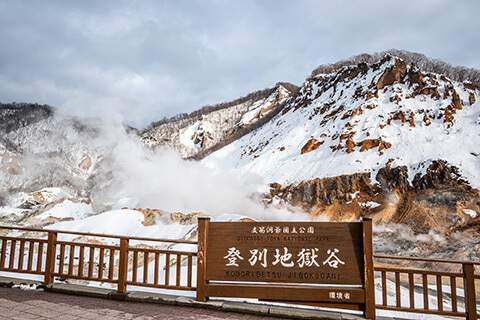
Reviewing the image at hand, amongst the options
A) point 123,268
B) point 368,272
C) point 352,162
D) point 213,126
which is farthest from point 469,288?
point 213,126

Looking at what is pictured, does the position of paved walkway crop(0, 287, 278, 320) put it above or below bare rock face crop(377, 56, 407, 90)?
below

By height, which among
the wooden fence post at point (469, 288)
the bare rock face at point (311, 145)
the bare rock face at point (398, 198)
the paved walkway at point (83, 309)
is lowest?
the paved walkway at point (83, 309)

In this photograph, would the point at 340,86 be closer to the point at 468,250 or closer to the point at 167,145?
the point at 468,250

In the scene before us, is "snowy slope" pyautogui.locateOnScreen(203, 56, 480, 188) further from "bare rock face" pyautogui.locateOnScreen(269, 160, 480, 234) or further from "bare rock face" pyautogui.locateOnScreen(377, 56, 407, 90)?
"bare rock face" pyautogui.locateOnScreen(269, 160, 480, 234)

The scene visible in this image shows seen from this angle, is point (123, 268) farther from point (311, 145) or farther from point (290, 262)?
point (311, 145)

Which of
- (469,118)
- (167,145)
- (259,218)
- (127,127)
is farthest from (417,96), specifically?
(127,127)

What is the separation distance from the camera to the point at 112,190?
1698 inches

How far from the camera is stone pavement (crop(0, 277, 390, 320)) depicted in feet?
11.1

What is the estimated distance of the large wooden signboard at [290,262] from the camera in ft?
11.5

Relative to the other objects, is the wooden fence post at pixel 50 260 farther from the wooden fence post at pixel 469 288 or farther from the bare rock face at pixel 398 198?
the bare rock face at pixel 398 198

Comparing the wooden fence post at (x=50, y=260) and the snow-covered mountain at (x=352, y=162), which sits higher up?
the snow-covered mountain at (x=352, y=162)

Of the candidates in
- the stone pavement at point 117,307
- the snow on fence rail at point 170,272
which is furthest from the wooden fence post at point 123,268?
the stone pavement at point 117,307

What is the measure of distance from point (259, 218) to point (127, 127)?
4600 cm

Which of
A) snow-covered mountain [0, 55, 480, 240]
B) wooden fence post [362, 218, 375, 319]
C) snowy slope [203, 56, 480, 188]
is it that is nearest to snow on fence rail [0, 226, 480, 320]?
wooden fence post [362, 218, 375, 319]
